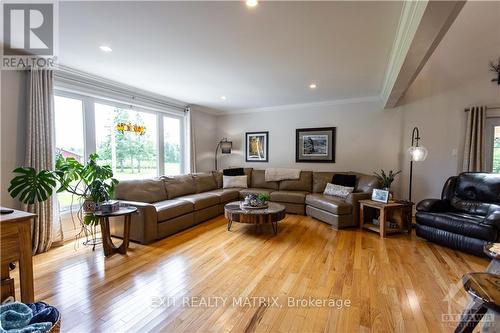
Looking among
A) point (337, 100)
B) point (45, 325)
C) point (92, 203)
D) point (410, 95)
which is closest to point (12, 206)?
point (92, 203)

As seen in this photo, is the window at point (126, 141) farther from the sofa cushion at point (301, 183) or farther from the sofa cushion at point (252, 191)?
the sofa cushion at point (301, 183)

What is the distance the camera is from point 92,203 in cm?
292

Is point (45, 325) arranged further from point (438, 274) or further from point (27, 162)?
point (438, 274)

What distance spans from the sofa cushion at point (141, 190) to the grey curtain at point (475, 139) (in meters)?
5.16

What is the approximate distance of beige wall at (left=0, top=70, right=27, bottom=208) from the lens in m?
2.73

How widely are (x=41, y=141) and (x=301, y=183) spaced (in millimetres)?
4417

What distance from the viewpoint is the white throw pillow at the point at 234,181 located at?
5488mm

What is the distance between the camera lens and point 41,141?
292 cm

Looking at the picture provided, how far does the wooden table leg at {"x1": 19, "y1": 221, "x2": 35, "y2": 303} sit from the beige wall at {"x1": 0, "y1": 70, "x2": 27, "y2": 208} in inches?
72.8

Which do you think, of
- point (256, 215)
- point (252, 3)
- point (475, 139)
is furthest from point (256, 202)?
point (475, 139)

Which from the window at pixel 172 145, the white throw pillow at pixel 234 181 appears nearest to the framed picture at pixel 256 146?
the white throw pillow at pixel 234 181

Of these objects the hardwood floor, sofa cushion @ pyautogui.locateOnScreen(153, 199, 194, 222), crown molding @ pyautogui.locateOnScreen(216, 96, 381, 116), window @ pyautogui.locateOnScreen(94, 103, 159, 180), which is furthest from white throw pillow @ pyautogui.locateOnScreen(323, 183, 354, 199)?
window @ pyautogui.locateOnScreen(94, 103, 159, 180)

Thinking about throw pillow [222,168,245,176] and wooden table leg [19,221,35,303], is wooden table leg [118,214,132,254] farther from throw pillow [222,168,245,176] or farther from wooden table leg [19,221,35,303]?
throw pillow [222,168,245,176]

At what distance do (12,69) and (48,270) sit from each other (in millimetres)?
2380
